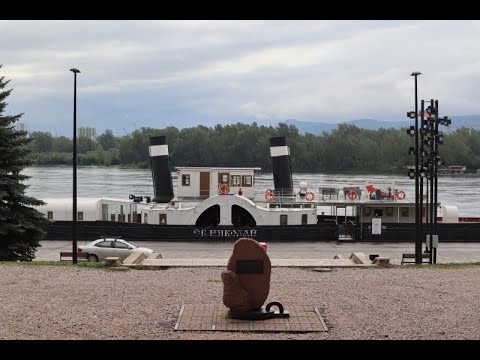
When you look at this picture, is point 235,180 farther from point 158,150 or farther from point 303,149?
point 303,149

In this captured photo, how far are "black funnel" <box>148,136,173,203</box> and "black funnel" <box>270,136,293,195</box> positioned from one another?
17.1ft

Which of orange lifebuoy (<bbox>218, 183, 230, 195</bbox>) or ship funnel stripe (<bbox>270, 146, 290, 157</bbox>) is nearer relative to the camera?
orange lifebuoy (<bbox>218, 183, 230, 195</bbox>)

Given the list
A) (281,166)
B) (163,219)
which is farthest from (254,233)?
(281,166)

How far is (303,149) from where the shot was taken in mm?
101625

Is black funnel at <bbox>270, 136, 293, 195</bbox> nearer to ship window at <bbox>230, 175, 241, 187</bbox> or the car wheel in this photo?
ship window at <bbox>230, 175, 241, 187</bbox>

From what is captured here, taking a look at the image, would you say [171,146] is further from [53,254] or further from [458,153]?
[53,254]

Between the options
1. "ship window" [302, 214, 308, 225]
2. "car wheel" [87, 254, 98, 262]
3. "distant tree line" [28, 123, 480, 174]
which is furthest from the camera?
"distant tree line" [28, 123, 480, 174]

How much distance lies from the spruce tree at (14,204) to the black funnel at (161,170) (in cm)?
1612

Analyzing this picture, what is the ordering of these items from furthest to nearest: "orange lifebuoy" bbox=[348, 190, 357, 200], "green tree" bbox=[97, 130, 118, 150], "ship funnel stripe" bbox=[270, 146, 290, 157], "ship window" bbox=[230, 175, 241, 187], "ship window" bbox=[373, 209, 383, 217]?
"green tree" bbox=[97, 130, 118, 150]
"ship funnel stripe" bbox=[270, 146, 290, 157]
"ship window" bbox=[230, 175, 241, 187]
"ship window" bbox=[373, 209, 383, 217]
"orange lifebuoy" bbox=[348, 190, 357, 200]

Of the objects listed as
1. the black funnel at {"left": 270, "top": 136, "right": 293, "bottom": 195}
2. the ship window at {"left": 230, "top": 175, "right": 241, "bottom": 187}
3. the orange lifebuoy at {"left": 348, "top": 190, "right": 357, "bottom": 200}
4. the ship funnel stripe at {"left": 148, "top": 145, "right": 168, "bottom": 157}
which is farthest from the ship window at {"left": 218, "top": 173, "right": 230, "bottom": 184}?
the orange lifebuoy at {"left": 348, "top": 190, "right": 357, "bottom": 200}

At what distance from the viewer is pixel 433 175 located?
2114 cm

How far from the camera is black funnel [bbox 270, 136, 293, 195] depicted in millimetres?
35594

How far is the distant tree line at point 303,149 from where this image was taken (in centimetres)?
9838
